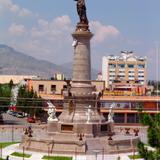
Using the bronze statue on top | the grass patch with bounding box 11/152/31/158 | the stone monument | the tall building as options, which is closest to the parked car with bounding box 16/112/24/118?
the stone monument

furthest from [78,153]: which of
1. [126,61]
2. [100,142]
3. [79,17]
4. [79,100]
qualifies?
[126,61]

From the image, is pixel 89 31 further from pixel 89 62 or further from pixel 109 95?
pixel 109 95

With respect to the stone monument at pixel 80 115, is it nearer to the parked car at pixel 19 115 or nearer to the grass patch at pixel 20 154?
the grass patch at pixel 20 154

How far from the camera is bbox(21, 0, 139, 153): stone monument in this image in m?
36.1

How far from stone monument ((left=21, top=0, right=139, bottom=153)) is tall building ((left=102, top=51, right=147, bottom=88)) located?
11136 centimetres

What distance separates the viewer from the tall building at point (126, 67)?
152 metres

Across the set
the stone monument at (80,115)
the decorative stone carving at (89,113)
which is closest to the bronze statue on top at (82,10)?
the stone monument at (80,115)

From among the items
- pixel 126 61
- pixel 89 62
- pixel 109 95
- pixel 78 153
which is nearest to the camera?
pixel 78 153

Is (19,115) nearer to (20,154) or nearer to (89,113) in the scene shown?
(89,113)

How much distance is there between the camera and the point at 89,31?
3962 centimetres

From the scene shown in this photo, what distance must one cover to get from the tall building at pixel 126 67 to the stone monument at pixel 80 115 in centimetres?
11136

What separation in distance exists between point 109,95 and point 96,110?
1442 inches

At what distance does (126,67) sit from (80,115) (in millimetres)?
116046

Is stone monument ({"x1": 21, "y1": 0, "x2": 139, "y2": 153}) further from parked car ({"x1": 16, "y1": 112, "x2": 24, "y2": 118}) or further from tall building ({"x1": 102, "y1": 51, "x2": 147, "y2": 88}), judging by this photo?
tall building ({"x1": 102, "y1": 51, "x2": 147, "y2": 88})
